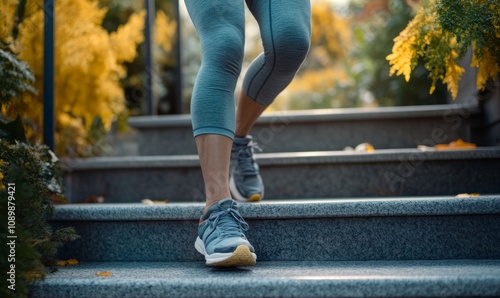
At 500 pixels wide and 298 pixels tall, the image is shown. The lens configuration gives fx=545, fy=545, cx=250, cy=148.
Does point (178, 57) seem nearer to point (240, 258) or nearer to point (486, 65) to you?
point (486, 65)

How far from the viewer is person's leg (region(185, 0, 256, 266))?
145cm

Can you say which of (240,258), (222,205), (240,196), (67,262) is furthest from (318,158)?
(67,262)

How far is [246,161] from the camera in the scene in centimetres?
188

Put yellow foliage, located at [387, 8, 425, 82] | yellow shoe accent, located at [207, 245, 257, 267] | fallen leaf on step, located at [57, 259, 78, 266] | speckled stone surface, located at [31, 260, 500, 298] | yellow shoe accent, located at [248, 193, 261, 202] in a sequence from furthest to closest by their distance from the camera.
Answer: yellow shoe accent, located at [248, 193, 261, 202], yellow foliage, located at [387, 8, 425, 82], fallen leaf on step, located at [57, 259, 78, 266], yellow shoe accent, located at [207, 245, 257, 267], speckled stone surface, located at [31, 260, 500, 298]

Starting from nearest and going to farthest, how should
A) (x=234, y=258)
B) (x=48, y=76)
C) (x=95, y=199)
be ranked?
(x=234, y=258), (x=48, y=76), (x=95, y=199)

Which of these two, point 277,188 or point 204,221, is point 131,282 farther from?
point 277,188

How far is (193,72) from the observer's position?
779 centimetres

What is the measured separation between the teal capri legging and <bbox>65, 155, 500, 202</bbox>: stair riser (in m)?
0.72

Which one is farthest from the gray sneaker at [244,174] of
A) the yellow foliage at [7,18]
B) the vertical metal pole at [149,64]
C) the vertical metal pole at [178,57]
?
the vertical metal pole at [178,57]

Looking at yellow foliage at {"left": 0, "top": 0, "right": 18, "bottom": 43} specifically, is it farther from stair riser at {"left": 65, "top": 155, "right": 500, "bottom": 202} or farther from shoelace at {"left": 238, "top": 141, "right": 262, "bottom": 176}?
shoelace at {"left": 238, "top": 141, "right": 262, "bottom": 176}

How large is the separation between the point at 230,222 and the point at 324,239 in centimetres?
31

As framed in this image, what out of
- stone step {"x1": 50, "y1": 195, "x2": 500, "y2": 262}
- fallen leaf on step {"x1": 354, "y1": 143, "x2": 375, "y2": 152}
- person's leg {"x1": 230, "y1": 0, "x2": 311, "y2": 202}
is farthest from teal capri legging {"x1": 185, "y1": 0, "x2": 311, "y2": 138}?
fallen leaf on step {"x1": 354, "y1": 143, "x2": 375, "y2": 152}

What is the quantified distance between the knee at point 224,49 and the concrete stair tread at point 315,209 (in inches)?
16.2

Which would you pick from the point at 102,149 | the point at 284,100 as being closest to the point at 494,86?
the point at 102,149
